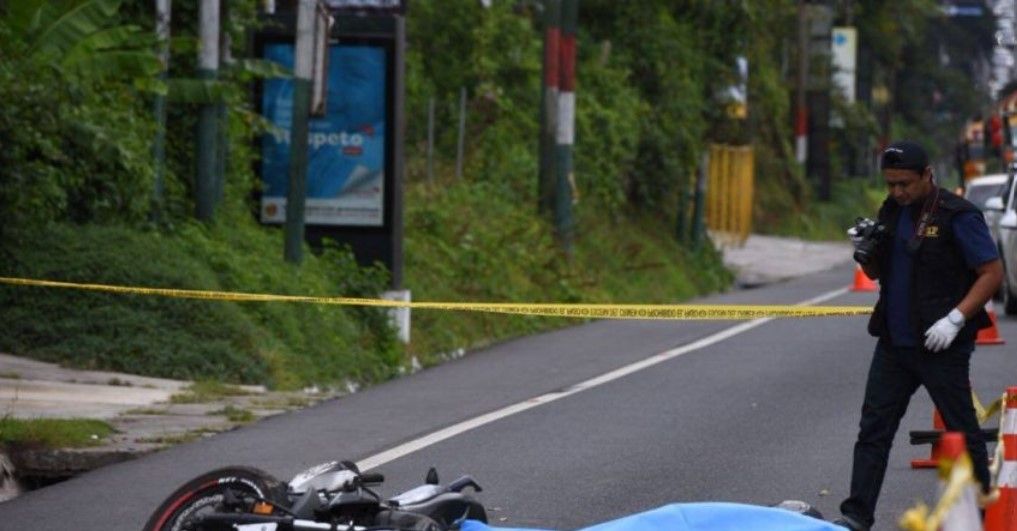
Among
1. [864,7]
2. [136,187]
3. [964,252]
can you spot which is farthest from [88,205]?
[864,7]

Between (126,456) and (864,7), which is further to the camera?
(864,7)

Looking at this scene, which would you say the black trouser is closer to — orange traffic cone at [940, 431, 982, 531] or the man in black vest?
the man in black vest

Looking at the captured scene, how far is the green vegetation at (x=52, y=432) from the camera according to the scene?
12164 mm

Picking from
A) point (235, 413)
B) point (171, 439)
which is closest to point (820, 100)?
point (235, 413)

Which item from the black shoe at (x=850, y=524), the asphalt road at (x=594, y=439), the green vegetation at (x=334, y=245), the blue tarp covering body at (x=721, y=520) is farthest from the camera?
the green vegetation at (x=334, y=245)

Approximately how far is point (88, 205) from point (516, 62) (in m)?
16.2

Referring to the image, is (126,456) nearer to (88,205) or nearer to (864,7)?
(88,205)

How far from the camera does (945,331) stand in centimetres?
892

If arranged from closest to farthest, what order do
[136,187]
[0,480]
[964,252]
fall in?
[964,252] → [0,480] → [136,187]

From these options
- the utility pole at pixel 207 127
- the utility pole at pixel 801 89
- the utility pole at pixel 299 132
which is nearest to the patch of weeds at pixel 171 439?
the utility pole at pixel 299 132

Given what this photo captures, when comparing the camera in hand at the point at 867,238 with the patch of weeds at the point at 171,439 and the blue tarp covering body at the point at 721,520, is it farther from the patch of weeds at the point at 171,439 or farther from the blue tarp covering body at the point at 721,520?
the patch of weeds at the point at 171,439

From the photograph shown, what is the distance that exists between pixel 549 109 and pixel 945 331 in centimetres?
1998

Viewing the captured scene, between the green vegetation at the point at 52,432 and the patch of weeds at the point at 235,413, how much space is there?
1211mm

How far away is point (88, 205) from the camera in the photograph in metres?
19.0
